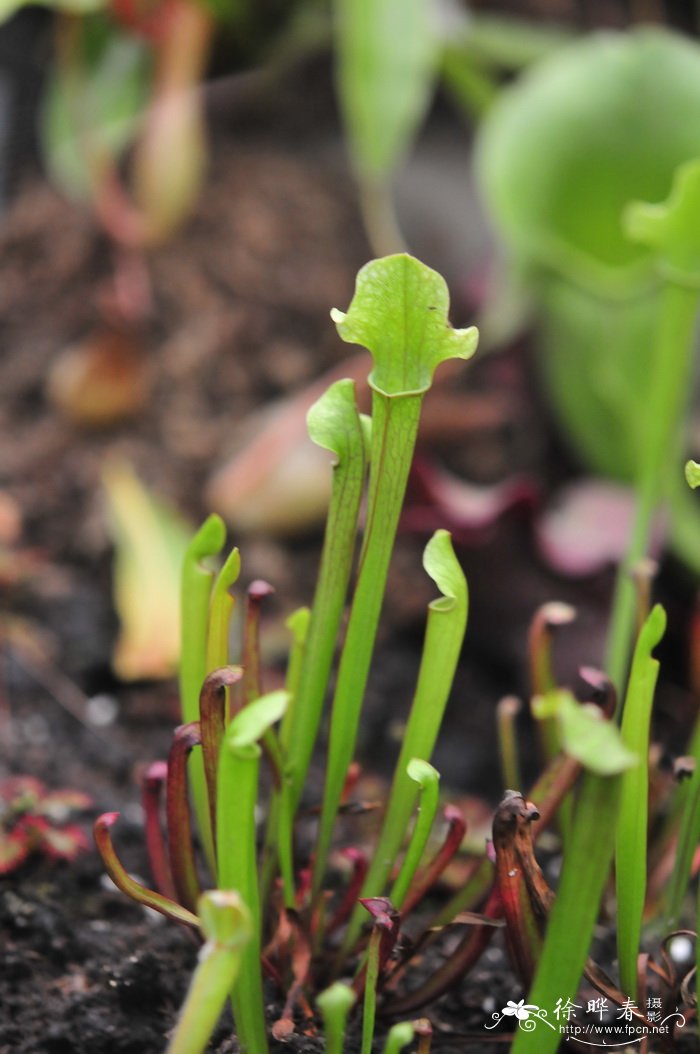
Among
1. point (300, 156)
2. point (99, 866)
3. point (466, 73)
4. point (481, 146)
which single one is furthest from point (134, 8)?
point (99, 866)

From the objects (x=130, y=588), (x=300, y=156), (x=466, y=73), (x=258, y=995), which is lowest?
(x=130, y=588)

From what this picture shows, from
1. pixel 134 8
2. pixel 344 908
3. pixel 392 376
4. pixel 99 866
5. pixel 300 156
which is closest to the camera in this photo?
pixel 392 376

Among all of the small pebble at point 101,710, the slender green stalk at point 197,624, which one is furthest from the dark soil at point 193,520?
the slender green stalk at point 197,624

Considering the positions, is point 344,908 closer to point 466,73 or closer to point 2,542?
point 2,542

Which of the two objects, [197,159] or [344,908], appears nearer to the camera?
[344,908]

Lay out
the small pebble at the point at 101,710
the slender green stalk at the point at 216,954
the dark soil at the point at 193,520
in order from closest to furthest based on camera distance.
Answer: the slender green stalk at the point at 216,954
the dark soil at the point at 193,520
the small pebble at the point at 101,710

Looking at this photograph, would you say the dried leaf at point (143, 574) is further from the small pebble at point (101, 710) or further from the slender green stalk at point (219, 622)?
the slender green stalk at point (219, 622)
